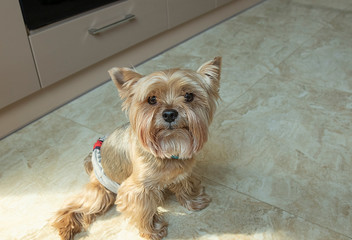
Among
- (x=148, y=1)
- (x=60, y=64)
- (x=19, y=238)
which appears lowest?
(x=19, y=238)

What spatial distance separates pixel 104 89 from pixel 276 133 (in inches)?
42.2

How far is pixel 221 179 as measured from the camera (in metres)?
1.77

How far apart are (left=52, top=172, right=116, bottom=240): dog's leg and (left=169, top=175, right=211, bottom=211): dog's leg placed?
0.28 metres

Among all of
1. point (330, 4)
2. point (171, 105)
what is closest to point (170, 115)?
point (171, 105)

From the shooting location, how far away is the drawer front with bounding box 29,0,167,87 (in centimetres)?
210

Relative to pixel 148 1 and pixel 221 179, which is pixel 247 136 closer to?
pixel 221 179

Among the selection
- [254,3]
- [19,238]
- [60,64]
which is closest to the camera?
[19,238]

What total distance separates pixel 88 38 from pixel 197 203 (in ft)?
3.94

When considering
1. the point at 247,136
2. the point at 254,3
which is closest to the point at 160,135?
the point at 247,136

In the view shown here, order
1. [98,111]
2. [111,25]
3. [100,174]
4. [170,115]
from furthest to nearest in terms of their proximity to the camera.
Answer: [111,25], [98,111], [100,174], [170,115]

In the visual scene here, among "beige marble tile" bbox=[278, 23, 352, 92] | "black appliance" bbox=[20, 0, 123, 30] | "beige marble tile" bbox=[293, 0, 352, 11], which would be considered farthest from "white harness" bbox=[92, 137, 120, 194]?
"beige marble tile" bbox=[293, 0, 352, 11]

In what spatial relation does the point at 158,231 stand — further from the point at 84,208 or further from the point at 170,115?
the point at 170,115

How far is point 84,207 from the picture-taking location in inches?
61.5

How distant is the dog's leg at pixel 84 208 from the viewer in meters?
1.52
